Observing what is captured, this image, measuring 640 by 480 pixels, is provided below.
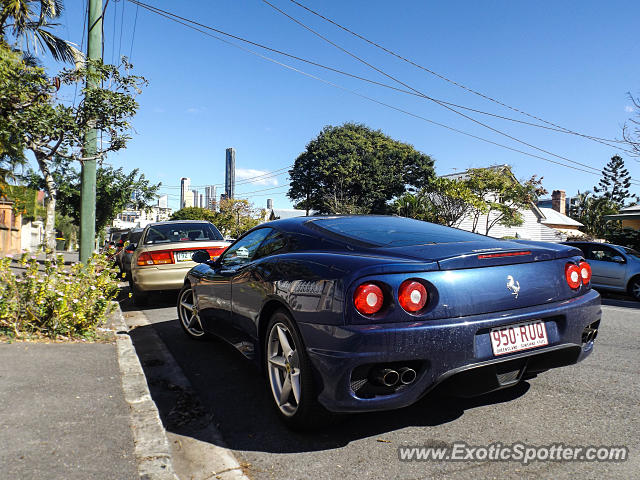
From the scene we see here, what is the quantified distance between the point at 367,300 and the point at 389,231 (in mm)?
Result: 1087

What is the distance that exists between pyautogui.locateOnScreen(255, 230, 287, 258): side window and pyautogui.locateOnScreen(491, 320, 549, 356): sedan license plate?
1.64 metres

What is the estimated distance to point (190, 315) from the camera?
5.63 metres

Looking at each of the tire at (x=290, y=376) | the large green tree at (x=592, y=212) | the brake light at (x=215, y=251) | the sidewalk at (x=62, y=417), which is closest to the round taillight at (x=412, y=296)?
the tire at (x=290, y=376)

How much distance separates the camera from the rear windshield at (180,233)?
8.50 m

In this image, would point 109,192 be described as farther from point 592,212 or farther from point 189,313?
point 592,212

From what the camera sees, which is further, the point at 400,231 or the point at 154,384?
the point at 154,384

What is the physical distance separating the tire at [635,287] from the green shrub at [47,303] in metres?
11.8

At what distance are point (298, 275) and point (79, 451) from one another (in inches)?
58.3

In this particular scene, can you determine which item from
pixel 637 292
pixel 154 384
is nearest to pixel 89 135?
pixel 154 384

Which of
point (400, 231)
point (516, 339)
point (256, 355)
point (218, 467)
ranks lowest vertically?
point (218, 467)

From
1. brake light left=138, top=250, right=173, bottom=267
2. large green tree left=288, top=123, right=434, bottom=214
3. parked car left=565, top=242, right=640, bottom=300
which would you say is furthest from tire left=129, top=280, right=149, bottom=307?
large green tree left=288, top=123, right=434, bottom=214

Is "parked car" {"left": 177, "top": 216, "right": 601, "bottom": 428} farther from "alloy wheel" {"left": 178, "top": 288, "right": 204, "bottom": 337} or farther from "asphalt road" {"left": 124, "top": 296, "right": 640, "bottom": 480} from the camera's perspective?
"alloy wheel" {"left": 178, "top": 288, "right": 204, "bottom": 337}

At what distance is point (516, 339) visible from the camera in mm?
2672

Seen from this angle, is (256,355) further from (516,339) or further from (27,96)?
(27,96)
